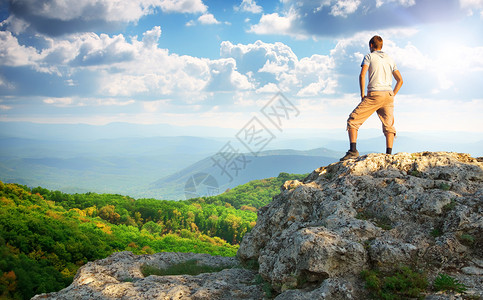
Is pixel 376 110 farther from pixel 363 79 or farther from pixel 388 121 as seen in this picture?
pixel 363 79

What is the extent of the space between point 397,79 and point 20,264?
1697 cm

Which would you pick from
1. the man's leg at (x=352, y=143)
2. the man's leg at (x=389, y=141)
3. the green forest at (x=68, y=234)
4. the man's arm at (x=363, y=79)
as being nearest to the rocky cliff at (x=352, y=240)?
the man's leg at (x=352, y=143)

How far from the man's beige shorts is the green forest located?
44.0ft

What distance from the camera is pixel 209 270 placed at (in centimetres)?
1045

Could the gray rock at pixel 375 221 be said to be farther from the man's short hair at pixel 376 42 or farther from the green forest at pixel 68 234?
the green forest at pixel 68 234

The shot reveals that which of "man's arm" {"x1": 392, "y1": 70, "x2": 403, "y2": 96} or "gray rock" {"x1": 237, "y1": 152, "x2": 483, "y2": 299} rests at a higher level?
"man's arm" {"x1": 392, "y1": 70, "x2": 403, "y2": 96}

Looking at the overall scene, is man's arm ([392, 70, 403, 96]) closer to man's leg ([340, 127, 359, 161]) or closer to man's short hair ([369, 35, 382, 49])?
man's short hair ([369, 35, 382, 49])

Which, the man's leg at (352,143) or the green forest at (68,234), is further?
the green forest at (68,234)

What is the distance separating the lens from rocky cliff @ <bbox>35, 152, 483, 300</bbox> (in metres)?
6.26

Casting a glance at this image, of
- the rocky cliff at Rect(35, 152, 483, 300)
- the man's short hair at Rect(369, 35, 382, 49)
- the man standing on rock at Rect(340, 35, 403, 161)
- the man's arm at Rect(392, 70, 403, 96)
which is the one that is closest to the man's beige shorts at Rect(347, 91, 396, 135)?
the man standing on rock at Rect(340, 35, 403, 161)

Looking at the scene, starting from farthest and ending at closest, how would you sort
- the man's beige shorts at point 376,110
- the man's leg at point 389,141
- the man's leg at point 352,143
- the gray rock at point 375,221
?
the man's leg at point 389,141 < the man's leg at point 352,143 < the man's beige shorts at point 376,110 < the gray rock at point 375,221

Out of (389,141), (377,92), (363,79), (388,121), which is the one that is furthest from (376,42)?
(389,141)

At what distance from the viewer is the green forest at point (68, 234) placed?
13500 mm

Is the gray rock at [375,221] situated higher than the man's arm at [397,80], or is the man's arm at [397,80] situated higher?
the man's arm at [397,80]
